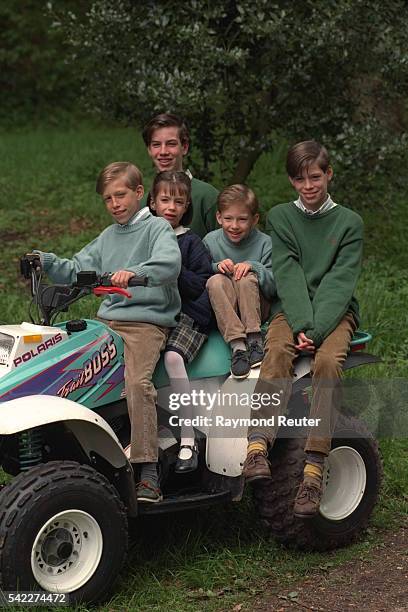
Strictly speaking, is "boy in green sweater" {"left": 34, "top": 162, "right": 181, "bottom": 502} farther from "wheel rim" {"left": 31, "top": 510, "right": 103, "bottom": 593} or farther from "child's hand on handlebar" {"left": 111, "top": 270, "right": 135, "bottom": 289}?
"wheel rim" {"left": 31, "top": 510, "right": 103, "bottom": 593}

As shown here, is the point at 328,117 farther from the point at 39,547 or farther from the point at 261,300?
the point at 39,547

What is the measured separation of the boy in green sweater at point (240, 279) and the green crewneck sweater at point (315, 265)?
0.10m

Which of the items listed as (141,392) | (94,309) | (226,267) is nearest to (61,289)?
(141,392)

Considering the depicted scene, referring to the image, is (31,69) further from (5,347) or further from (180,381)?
(5,347)

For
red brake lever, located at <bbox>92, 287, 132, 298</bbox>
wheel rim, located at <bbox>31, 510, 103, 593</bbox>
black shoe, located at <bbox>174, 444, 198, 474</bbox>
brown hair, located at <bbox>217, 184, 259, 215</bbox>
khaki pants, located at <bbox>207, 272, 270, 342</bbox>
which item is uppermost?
brown hair, located at <bbox>217, 184, 259, 215</bbox>

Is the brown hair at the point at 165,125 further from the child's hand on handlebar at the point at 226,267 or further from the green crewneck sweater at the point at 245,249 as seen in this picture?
the child's hand on handlebar at the point at 226,267

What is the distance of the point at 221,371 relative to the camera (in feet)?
16.1

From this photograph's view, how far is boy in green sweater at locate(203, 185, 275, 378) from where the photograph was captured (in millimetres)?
4840

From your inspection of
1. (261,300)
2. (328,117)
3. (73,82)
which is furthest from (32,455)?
(73,82)

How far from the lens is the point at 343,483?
5199 millimetres

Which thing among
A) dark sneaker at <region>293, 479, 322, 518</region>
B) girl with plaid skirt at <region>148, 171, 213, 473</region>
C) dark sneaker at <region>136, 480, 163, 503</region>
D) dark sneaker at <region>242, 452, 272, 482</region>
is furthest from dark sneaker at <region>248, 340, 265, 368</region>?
dark sneaker at <region>136, 480, 163, 503</region>

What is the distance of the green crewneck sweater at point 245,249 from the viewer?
5109 millimetres

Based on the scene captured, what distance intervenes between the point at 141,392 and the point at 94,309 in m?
3.49

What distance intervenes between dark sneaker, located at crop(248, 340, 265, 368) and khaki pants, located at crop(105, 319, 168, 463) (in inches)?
18.0
